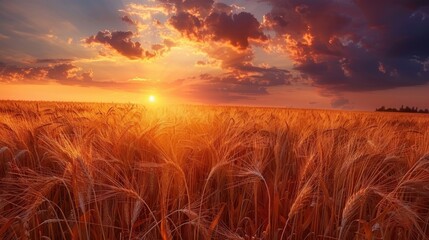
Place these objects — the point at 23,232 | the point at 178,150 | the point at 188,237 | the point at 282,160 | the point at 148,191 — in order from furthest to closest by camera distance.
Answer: the point at 282,160, the point at 178,150, the point at 148,191, the point at 188,237, the point at 23,232

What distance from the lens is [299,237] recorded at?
2.27 meters

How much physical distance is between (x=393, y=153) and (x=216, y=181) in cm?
150

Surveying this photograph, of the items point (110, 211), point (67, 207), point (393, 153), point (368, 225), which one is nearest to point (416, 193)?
point (393, 153)

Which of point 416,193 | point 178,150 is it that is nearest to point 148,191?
point 178,150

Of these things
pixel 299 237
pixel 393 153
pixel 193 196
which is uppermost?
pixel 393 153

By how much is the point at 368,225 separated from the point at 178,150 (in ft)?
5.26

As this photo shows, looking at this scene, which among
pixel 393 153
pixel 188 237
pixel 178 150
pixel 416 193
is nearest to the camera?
pixel 188 237

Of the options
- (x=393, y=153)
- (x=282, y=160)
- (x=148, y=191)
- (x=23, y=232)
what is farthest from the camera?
(x=282, y=160)

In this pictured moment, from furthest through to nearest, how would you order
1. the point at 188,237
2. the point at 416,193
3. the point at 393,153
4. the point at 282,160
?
1. the point at 282,160
2. the point at 393,153
3. the point at 416,193
4. the point at 188,237

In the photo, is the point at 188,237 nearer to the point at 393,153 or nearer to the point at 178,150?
the point at 178,150

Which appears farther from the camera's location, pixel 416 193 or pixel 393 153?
pixel 393 153

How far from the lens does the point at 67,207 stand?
2623 millimetres

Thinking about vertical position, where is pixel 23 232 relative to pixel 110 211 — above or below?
above

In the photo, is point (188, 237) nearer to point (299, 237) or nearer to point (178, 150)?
point (299, 237)
